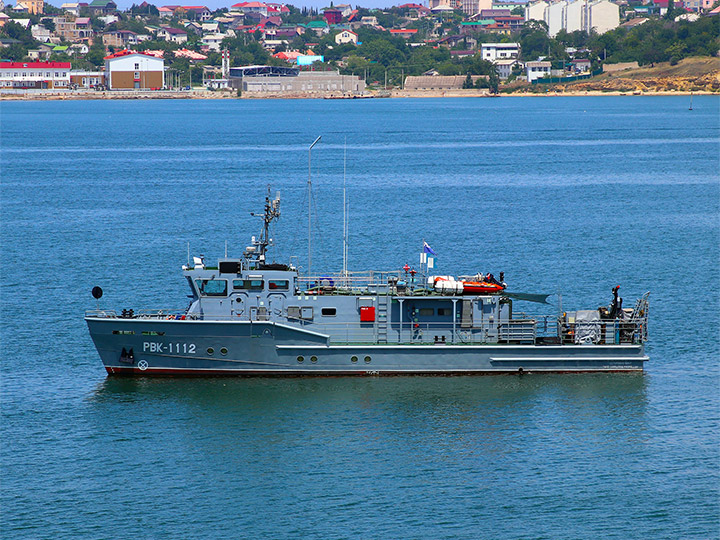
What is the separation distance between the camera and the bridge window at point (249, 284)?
41.2 metres

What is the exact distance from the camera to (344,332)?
41.4m

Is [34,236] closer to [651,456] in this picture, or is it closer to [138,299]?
[138,299]

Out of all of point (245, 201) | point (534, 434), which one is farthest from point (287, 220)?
point (534, 434)

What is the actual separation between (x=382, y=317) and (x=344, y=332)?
1.58 meters

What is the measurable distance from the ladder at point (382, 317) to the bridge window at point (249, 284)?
180 inches

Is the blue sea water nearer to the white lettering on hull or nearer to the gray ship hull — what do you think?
the gray ship hull

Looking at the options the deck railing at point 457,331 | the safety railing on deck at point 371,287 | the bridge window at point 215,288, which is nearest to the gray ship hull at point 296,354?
the deck railing at point 457,331

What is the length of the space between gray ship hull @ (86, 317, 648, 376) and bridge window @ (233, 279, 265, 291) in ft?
5.18

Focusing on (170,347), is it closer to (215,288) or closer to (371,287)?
(215,288)

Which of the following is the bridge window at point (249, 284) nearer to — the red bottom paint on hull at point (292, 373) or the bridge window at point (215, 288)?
the bridge window at point (215, 288)

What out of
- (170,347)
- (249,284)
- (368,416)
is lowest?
(368,416)

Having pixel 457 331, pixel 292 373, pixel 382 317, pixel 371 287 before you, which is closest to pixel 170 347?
pixel 292 373

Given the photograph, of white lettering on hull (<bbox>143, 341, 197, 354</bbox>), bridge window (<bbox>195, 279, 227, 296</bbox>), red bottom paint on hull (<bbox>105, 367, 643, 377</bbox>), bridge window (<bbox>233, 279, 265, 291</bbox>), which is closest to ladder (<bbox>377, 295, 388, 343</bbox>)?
red bottom paint on hull (<bbox>105, 367, 643, 377</bbox>)

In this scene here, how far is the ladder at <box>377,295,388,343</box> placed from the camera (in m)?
41.2
